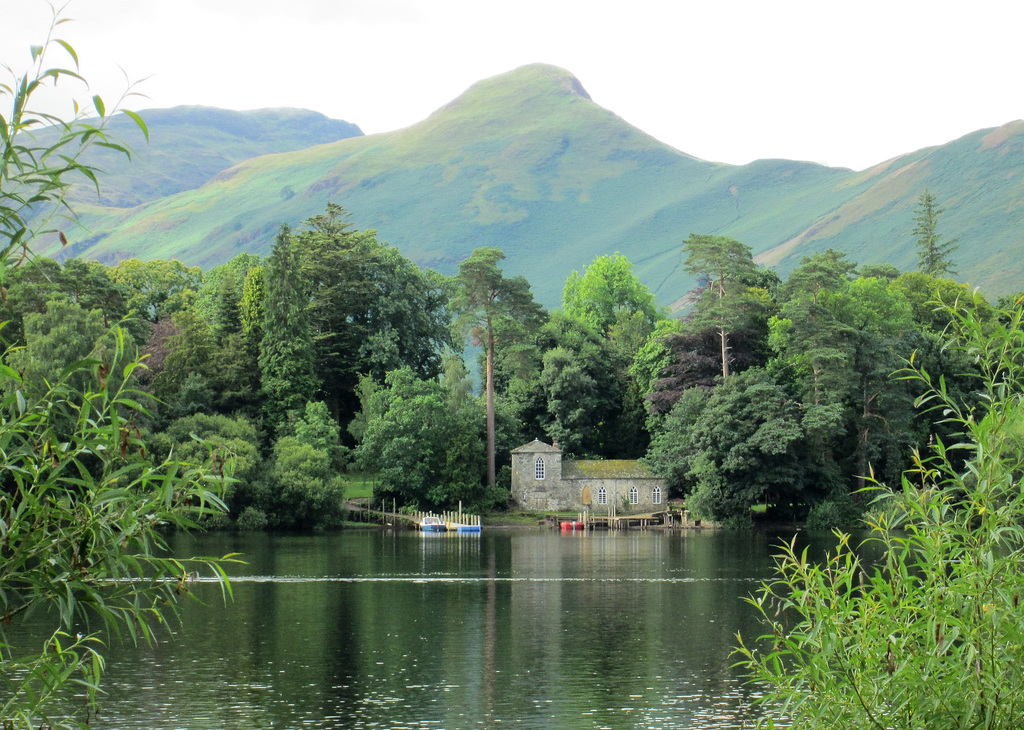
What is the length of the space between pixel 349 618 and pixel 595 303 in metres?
70.9

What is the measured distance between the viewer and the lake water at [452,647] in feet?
77.0

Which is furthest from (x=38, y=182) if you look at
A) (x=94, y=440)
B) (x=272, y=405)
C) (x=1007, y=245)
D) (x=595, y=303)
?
(x=1007, y=245)

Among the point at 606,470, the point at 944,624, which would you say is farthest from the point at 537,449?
the point at 944,624

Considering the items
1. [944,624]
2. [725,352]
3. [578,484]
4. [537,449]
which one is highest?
[725,352]

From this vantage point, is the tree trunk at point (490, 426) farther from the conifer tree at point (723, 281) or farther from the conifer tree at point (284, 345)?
the conifer tree at point (723, 281)

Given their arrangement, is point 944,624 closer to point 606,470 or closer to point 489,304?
point 606,470

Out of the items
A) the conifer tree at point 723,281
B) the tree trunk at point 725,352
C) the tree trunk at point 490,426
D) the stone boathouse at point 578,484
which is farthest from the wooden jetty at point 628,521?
the conifer tree at point 723,281

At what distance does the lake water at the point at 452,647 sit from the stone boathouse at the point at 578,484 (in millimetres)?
20057

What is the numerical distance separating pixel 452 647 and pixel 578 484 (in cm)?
4357

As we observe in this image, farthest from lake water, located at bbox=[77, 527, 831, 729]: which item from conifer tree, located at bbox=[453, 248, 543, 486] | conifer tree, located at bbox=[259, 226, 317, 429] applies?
conifer tree, located at bbox=[453, 248, 543, 486]

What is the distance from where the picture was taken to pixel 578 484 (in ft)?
244

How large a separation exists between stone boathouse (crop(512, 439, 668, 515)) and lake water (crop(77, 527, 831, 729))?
2006 centimetres

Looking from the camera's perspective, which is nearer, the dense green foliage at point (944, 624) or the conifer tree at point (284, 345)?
the dense green foliage at point (944, 624)

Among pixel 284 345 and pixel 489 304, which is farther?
pixel 489 304
